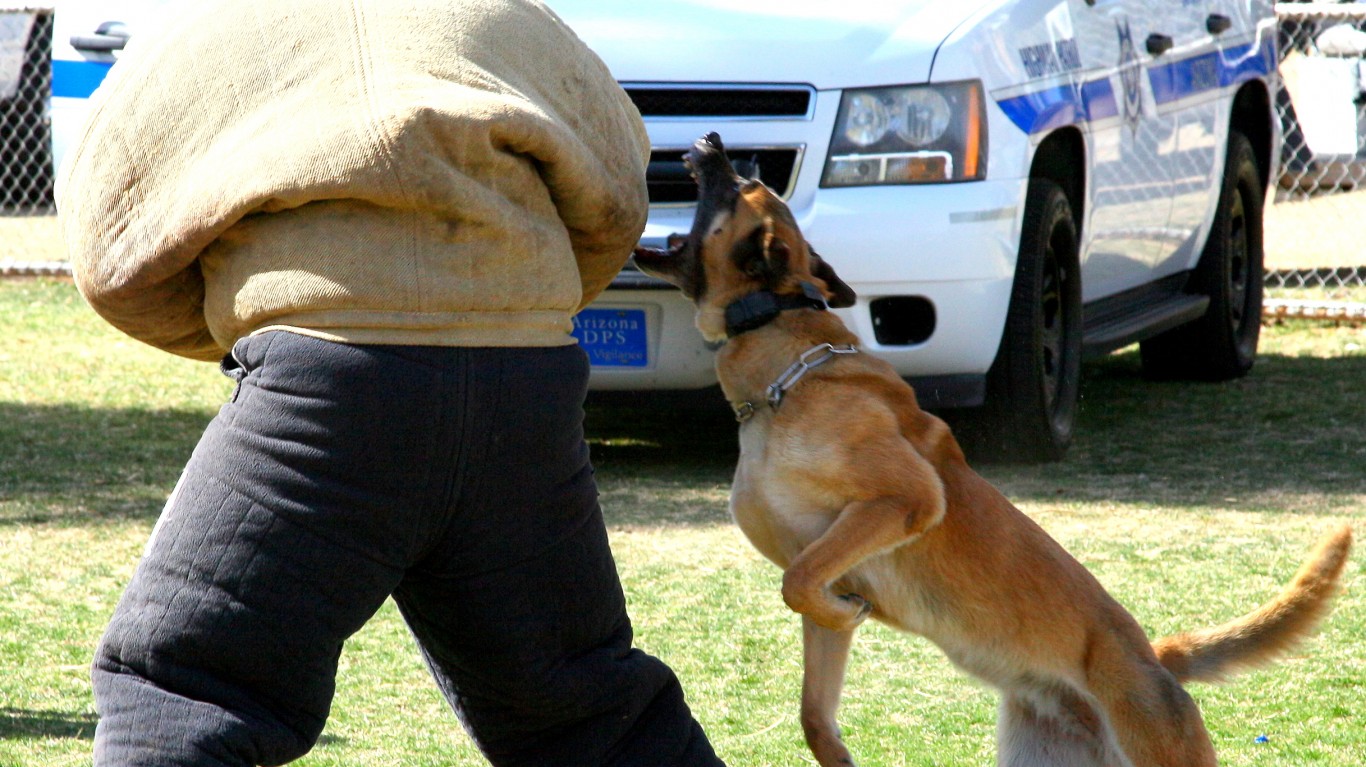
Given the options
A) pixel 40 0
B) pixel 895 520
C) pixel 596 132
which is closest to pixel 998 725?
pixel 895 520

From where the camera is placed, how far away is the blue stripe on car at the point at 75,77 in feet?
19.0

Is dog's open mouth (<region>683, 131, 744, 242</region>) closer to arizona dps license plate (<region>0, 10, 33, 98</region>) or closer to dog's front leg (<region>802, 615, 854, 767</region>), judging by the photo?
dog's front leg (<region>802, 615, 854, 767</region>)

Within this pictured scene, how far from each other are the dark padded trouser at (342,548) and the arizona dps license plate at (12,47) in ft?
38.9

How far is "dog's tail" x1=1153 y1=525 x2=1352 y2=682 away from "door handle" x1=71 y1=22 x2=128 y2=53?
436 centimetres

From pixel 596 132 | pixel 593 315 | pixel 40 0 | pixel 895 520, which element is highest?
pixel 596 132

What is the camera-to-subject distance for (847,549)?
288cm

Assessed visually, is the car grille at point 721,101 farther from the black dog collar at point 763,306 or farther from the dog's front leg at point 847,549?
the dog's front leg at point 847,549

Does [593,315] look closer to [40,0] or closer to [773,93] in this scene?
[773,93]

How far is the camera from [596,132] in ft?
7.82

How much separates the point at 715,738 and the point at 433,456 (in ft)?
4.73

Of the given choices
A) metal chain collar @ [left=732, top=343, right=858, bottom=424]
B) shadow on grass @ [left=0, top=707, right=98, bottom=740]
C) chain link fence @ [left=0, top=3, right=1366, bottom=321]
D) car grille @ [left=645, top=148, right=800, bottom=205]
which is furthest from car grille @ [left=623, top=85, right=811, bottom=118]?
chain link fence @ [left=0, top=3, right=1366, bottom=321]

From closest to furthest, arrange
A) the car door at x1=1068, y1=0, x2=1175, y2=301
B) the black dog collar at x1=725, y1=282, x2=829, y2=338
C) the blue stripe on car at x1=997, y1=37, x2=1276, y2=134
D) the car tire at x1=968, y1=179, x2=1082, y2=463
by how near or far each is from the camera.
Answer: the black dog collar at x1=725, y1=282, x2=829, y2=338 → the blue stripe on car at x1=997, y1=37, x2=1276, y2=134 → the car tire at x1=968, y1=179, x2=1082, y2=463 → the car door at x1=1068, y1=0, x2=1175, y2=301

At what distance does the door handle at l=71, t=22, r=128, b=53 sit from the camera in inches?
228

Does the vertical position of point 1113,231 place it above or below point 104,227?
below
